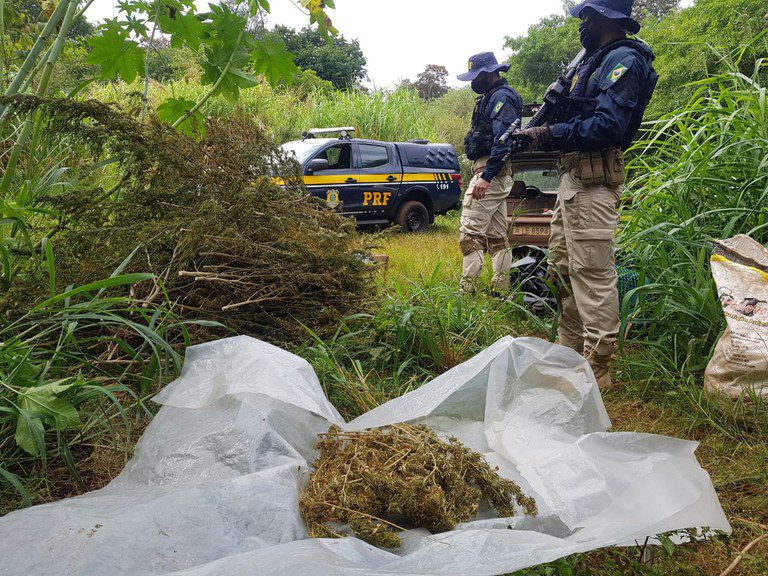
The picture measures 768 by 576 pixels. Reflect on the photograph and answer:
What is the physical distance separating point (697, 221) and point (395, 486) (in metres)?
3.01

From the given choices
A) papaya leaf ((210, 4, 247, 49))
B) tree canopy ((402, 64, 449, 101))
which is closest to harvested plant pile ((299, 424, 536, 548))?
papaya leaf ((210, 4, 247, 49))

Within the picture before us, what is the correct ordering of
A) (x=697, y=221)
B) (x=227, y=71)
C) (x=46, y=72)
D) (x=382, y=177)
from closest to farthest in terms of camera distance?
(x=46, y=72) < (x=227, y=71) < (x=697, y=221) < (x=382, y=177)

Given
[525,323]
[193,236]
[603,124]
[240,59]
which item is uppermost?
[240,59]

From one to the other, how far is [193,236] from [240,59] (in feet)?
2.67

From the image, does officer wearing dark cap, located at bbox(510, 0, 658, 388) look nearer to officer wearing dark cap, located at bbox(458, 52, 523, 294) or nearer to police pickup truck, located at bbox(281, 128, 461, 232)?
Answer: officer wearing dark cap, located at bbox(458, 52, 523, 294)

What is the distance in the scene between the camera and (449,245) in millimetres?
9195

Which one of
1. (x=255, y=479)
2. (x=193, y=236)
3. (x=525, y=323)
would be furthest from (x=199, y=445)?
(x=525, y=323)

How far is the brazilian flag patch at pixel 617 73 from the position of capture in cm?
312

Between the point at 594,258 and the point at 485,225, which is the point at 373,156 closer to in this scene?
the point at 485,225

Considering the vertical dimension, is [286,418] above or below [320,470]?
above

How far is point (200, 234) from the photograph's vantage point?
278 cm

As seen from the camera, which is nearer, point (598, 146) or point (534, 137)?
point (598, 146)

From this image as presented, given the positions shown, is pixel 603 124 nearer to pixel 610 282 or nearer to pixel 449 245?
pixel 610 282

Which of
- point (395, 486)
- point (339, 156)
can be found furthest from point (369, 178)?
point (395, 486)
